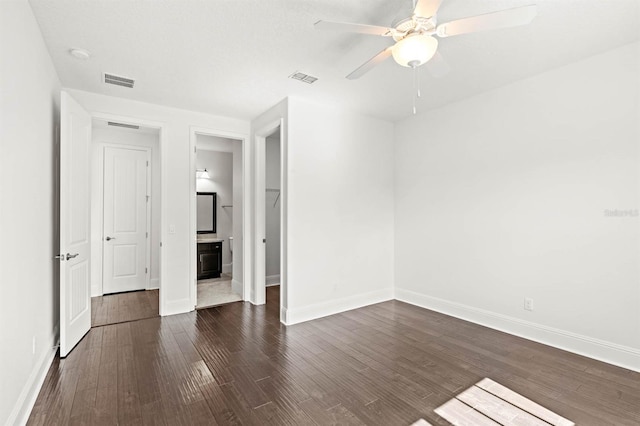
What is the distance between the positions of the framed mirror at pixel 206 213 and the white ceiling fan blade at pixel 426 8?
19.7ft

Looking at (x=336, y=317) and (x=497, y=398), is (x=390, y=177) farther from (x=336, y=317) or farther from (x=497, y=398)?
(x=497, y=398)

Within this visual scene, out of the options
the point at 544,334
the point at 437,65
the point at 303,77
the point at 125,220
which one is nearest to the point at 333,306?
the point at 544,334

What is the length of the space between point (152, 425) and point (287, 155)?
282cm

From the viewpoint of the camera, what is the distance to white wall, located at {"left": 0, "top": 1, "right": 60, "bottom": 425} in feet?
5.82

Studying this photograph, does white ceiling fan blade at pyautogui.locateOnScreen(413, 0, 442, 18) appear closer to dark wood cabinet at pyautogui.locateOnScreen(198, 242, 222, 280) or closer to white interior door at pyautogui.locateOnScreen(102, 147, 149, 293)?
white interior door at pyautogui.locateOnScreen(102, 147, 149, 293)

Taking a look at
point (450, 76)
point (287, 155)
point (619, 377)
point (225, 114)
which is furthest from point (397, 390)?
point (225, 114)

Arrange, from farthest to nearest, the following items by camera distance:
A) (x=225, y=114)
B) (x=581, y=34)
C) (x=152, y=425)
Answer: (x=225, y=114) → (x=581, y=34) → (x=152, y=425)

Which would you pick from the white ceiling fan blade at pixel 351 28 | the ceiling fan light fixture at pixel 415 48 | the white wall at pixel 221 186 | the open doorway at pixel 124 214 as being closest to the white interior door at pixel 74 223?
the open doorway at pixel 124 214

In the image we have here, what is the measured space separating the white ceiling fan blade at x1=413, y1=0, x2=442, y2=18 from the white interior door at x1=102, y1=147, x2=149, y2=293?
199 inches

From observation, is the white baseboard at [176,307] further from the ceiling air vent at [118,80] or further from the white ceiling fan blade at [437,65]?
the white ceiling fan blade at [437,65]

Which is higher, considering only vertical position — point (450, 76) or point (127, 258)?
point (450, 76)

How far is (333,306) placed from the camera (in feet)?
13.7

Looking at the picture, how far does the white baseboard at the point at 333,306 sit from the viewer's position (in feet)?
12.5

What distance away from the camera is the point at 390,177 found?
4.90 m
